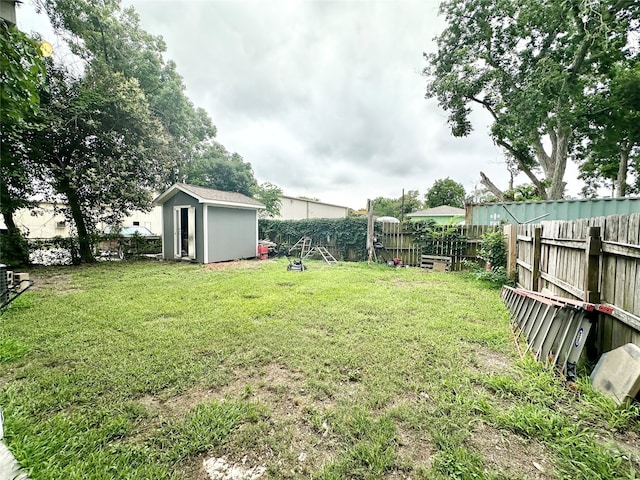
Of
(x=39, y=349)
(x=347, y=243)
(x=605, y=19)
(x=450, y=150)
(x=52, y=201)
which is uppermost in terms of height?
(x=605, y=19)

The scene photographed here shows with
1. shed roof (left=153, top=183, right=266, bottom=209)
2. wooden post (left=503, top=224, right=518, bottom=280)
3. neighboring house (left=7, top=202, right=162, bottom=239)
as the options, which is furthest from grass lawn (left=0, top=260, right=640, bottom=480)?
neighboring house (left=7, top=202, right=162, bottom=239)

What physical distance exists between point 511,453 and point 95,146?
12464 millimetres

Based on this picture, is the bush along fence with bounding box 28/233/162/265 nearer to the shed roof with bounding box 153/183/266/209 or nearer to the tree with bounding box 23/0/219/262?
the tree with bounding box 23/0/219/262

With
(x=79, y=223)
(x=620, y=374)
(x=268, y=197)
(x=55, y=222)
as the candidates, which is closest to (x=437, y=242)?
(x=620, y=374)

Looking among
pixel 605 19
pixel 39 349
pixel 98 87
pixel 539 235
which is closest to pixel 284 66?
pixel 98 87

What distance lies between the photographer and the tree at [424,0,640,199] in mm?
8344

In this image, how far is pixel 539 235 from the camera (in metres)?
3.85

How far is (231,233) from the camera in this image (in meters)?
10.2

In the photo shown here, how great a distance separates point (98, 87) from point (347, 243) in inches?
409

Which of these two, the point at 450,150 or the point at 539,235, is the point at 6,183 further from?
the point at 450,150

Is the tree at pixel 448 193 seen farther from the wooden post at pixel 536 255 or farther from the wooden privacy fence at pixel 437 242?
the wooden post at pixel 536 255

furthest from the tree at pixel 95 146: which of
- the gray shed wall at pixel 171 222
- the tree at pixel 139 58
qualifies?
the tree at pixel 139 58

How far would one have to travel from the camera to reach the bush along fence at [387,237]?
26.2ft

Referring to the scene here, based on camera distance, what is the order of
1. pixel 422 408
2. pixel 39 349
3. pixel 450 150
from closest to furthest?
pixel 422 408 → pixel 39 349 → pixel 450 150
